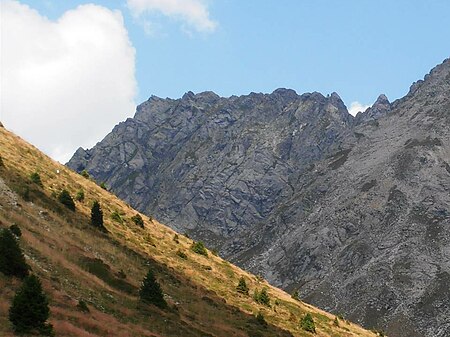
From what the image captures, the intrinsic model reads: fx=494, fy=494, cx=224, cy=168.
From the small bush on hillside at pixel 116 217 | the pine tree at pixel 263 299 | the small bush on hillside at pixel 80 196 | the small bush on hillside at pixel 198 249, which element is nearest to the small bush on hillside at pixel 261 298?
the pine tree at pixel 263 299

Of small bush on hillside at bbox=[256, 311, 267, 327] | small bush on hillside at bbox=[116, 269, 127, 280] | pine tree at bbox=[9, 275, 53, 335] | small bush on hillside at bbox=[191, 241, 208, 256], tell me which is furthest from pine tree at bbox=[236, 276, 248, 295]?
pine tree at bbox=[9, 275, 53, 335]

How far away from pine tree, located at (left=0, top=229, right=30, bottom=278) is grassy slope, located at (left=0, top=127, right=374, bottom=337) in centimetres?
72

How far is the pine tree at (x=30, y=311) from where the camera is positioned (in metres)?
22.7

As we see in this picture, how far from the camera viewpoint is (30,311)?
75.2ft

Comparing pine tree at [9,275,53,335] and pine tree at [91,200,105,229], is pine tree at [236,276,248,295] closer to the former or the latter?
pine tree at [91,200,105,229]

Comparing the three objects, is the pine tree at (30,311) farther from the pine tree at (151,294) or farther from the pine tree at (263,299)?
the pine tree at (263,299)

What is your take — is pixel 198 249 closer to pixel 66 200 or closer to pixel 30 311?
pixel 66 200

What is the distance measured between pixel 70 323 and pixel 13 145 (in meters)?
47.7

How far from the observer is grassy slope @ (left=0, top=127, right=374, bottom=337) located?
30.7 m

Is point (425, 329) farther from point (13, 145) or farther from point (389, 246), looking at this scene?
point (13, 145)

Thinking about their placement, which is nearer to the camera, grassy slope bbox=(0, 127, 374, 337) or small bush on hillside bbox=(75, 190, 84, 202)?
grassy slope bbox=(0, 127, 374, 337)

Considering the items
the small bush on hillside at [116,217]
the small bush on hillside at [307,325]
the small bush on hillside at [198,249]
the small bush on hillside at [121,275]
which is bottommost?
the small bush on hillside at [121,275]

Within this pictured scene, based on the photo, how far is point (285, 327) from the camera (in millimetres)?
50812

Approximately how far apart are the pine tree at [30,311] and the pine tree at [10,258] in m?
6.07
